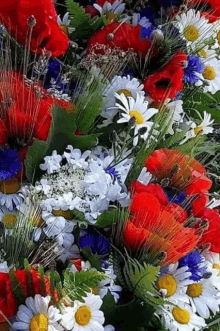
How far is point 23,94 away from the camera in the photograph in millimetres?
1135

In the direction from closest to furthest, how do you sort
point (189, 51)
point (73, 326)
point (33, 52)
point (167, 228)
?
1. point (73, 326)
2. point (167, 228)
3. point (33, 52)
4. point (189, 51)

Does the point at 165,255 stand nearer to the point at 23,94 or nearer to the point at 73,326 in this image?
the point at 73,326

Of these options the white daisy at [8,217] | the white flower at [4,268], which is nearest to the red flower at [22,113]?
the white daisy at [8,217]

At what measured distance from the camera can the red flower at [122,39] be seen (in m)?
1.39

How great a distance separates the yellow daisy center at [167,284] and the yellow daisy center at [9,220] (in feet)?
0.79

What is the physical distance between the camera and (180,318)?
1126 mm

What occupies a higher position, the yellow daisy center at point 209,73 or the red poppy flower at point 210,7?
the red poppy flower at point 210,7

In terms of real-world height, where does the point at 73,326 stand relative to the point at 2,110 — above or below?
below

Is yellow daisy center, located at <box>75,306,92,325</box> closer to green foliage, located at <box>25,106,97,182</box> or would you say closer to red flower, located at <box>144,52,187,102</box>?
green foliage, located at <box>25,106,97,182</box>

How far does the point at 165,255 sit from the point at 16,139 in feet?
0.98

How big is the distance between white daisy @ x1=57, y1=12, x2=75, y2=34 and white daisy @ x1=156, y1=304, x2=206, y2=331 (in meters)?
0.65


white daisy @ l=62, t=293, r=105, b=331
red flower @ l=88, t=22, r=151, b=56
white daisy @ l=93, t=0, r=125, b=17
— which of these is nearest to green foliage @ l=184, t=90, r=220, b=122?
red flower @ l=88, t=22, r=151, b=56

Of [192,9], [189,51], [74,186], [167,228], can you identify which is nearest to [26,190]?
[74,186]

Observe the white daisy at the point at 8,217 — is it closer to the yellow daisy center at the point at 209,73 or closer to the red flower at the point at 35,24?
the red flower at the point at 35,24
